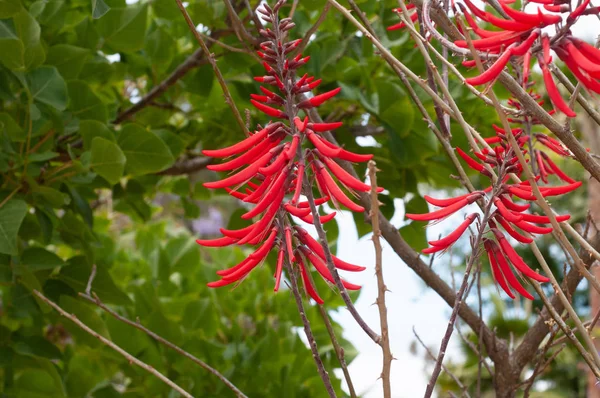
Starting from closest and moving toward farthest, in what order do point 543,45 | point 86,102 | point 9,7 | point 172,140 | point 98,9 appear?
point 543,45 → point 98,9 → point 9,7 → point 86,102 → point 172,140

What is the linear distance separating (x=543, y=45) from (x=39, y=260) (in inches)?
36.2

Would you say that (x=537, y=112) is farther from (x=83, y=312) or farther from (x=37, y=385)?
(x=37, y=385)

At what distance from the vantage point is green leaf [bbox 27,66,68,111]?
43.6 inches

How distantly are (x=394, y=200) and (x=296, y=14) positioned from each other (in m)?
0.39

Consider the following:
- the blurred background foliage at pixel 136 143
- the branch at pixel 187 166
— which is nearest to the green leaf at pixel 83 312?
the blurred background foliage at pixel 136 143

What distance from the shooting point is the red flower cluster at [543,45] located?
1.57 feet

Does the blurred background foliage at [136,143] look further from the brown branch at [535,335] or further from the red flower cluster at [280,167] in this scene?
the red flower cluster at [280,167]

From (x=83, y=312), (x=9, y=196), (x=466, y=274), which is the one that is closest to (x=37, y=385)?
(x=83, y=312)

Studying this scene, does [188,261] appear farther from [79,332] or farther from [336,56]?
[336,56]

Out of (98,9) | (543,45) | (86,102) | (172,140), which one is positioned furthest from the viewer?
(172,140)

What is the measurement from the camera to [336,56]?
1.22 meters

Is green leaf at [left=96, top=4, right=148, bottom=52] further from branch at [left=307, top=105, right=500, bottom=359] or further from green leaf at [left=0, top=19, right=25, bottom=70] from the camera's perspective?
branch at [left=307, top=105, right=500, bottom=359]

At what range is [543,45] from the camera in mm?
494

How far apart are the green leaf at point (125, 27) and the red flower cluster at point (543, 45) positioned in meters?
0.88
